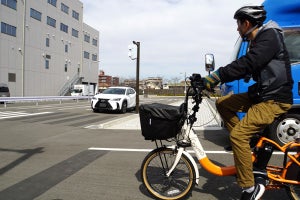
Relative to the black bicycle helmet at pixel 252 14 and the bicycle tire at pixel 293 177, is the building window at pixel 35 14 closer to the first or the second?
the black bicycle helmet at pixel 252 14

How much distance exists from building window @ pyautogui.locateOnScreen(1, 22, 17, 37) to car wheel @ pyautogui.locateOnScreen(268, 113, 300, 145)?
34915mm

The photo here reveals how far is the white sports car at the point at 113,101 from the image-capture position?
695 inches

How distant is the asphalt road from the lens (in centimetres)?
402

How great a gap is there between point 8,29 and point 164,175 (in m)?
36.7

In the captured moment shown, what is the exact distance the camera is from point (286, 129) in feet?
19.8

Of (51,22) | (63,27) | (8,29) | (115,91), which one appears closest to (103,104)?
(115,91)

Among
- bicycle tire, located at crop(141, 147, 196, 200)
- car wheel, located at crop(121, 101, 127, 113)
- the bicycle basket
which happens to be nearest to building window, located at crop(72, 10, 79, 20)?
car wheel, located at crop(121, 101, 127, 113)

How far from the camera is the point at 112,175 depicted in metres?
4.86

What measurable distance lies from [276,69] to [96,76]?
64608 mm

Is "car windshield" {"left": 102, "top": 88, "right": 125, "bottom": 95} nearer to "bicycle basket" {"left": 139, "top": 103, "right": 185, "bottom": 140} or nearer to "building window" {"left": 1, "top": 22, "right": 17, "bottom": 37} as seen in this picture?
"bicycle basket" {"left": 139, "top": 103, "right": 185, "bottom": 140}

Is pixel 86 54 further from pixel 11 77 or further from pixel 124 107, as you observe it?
pixel 124 107

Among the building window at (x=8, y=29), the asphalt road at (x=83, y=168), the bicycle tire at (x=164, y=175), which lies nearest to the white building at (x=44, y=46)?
the building window at (x=8, y=29)

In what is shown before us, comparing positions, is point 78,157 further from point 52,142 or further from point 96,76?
point 96,76

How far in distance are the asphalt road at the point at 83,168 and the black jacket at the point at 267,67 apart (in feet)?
4.66
